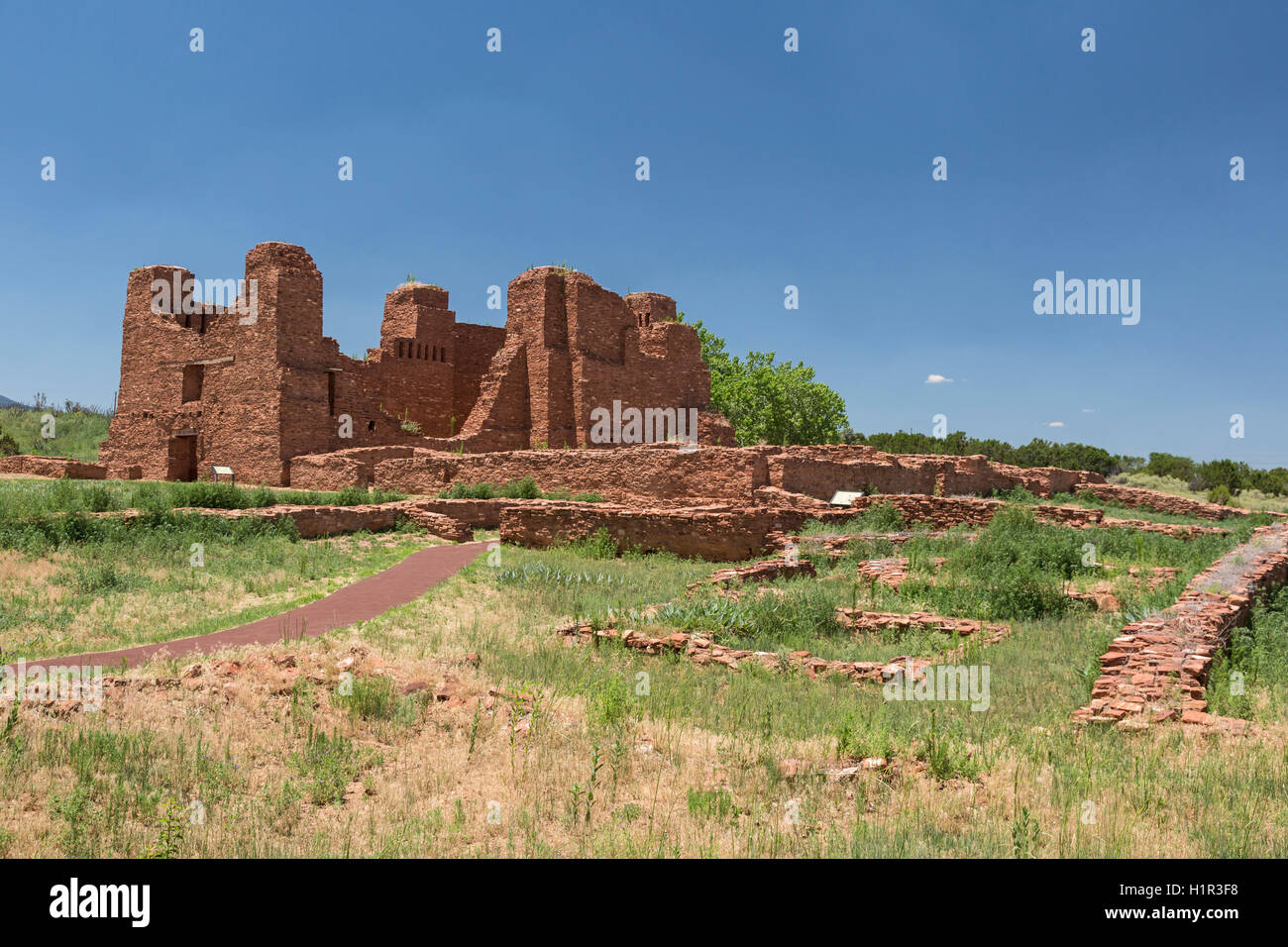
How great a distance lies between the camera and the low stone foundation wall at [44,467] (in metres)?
25.1

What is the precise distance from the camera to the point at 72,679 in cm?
627

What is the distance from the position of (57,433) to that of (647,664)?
50212mm

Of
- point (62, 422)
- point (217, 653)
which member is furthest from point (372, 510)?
point (62, 422)

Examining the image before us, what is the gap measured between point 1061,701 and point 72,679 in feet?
25.7

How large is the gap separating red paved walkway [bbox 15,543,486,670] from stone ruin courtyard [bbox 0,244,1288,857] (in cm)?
8

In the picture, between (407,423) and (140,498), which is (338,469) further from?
(140,498)

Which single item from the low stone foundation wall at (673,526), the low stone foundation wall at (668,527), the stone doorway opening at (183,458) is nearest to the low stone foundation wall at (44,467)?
the stone doorway opening at (183,458)

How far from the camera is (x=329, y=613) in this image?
10062mm

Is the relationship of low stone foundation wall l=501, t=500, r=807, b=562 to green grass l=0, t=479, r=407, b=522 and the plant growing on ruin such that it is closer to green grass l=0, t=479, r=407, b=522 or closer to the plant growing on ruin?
green grass l=0, t=479, r=407, b=522

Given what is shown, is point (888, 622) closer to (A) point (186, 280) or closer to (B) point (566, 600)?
(B) point (566, 600)

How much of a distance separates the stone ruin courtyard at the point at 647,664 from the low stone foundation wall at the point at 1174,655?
0.04 metres

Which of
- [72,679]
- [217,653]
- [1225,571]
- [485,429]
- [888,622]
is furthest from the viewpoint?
[485,429]

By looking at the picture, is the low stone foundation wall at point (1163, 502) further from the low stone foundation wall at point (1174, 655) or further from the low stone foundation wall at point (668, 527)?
the low stone foundation wall at point (1174, 655)
